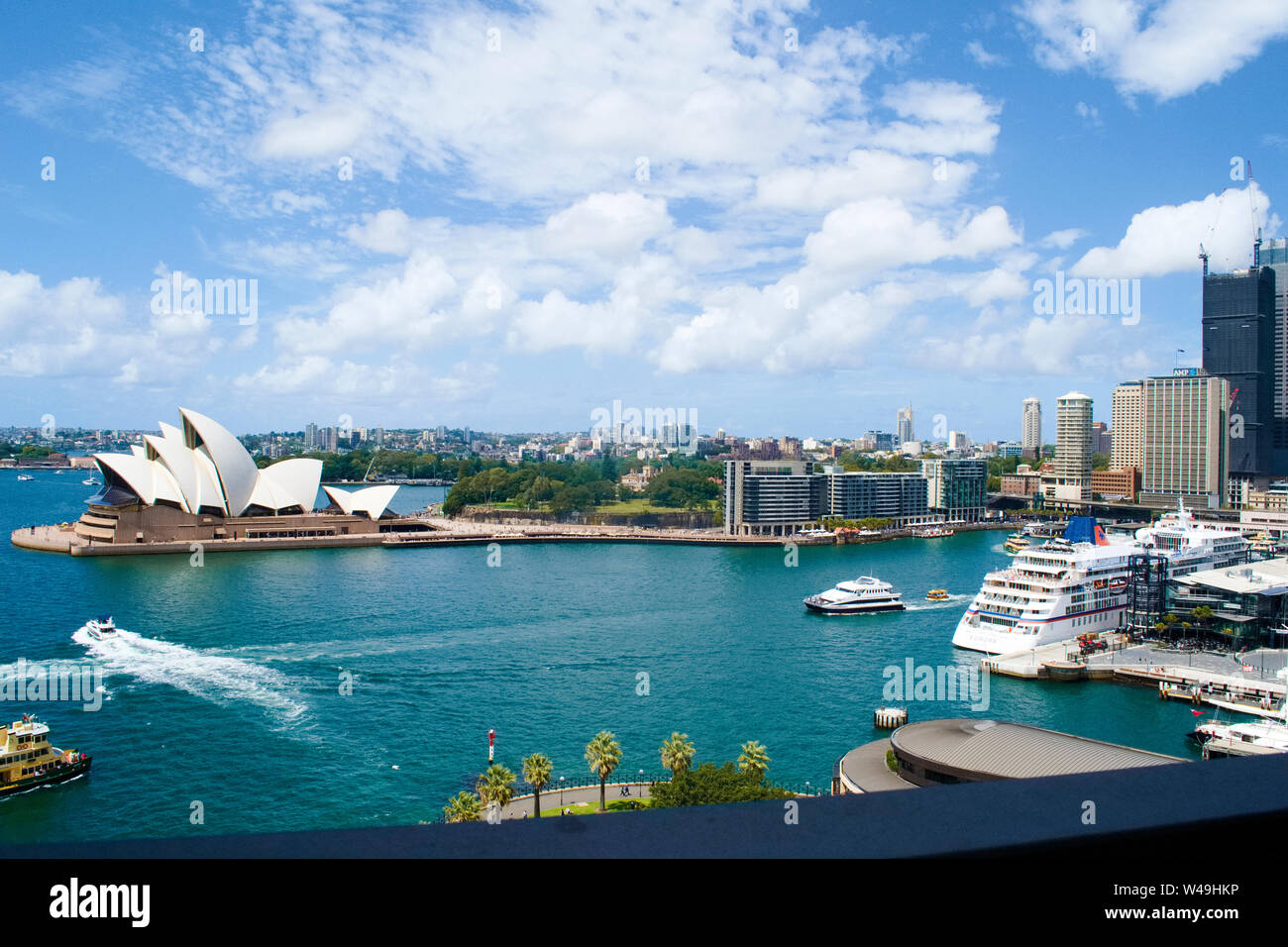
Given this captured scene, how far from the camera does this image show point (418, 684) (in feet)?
26.9

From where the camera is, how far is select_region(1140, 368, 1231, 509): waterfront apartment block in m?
29.1

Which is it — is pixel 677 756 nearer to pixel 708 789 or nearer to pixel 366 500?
pixel 708 789

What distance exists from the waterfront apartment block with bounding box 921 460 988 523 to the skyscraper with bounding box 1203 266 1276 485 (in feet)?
35.8

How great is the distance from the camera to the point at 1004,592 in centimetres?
1081

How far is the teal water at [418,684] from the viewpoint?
5879mm

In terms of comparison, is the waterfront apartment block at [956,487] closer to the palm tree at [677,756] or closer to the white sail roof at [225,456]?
the white sail roof at [225,456]

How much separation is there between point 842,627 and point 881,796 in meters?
11.4

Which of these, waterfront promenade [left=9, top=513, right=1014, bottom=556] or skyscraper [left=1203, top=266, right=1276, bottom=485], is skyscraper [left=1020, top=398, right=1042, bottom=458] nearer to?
skyscraper [left=1203, top=266, right=1276, bottom=485]

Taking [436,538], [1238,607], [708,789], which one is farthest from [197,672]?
[436,538]

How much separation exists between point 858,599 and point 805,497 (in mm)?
11323

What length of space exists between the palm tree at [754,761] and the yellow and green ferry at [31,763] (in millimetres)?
4329

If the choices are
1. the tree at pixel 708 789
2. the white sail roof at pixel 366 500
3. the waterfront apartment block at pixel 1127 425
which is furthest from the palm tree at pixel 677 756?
the waterfront apartment block at pixel 1127 425
